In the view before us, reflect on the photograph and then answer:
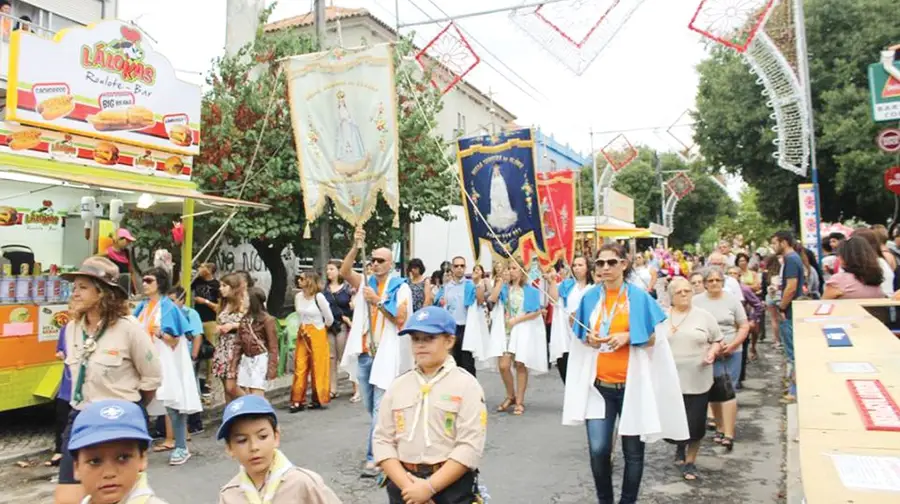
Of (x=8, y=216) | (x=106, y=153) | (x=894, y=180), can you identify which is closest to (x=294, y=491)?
(x=106, y=153)

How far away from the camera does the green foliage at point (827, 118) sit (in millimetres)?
16359

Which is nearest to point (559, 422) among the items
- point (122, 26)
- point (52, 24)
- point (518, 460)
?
A: point (518, 460)

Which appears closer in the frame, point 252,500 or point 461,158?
point 252,500

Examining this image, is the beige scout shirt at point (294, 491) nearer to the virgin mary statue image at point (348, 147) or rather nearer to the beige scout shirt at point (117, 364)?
the beige scout shirt at point (117, 364)

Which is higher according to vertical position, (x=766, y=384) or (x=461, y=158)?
(x=461, y=158)

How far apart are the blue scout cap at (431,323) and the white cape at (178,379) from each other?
13.3 feet

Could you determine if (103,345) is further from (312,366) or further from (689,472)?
(312,366)

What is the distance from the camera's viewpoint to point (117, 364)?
12.2 ft

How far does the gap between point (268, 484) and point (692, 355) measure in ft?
13.9

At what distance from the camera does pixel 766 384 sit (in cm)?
987

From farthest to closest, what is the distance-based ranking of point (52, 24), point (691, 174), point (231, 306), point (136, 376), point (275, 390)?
point (691, 174), point (52, 24), point (275, 390), point (231, 306), point (136, 376)

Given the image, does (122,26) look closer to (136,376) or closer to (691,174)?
(136,376)

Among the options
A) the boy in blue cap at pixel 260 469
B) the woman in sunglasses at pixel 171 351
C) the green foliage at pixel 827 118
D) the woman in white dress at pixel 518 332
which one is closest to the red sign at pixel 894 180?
the green foliage at pixel 827 118

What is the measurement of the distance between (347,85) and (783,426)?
5.90 metres
